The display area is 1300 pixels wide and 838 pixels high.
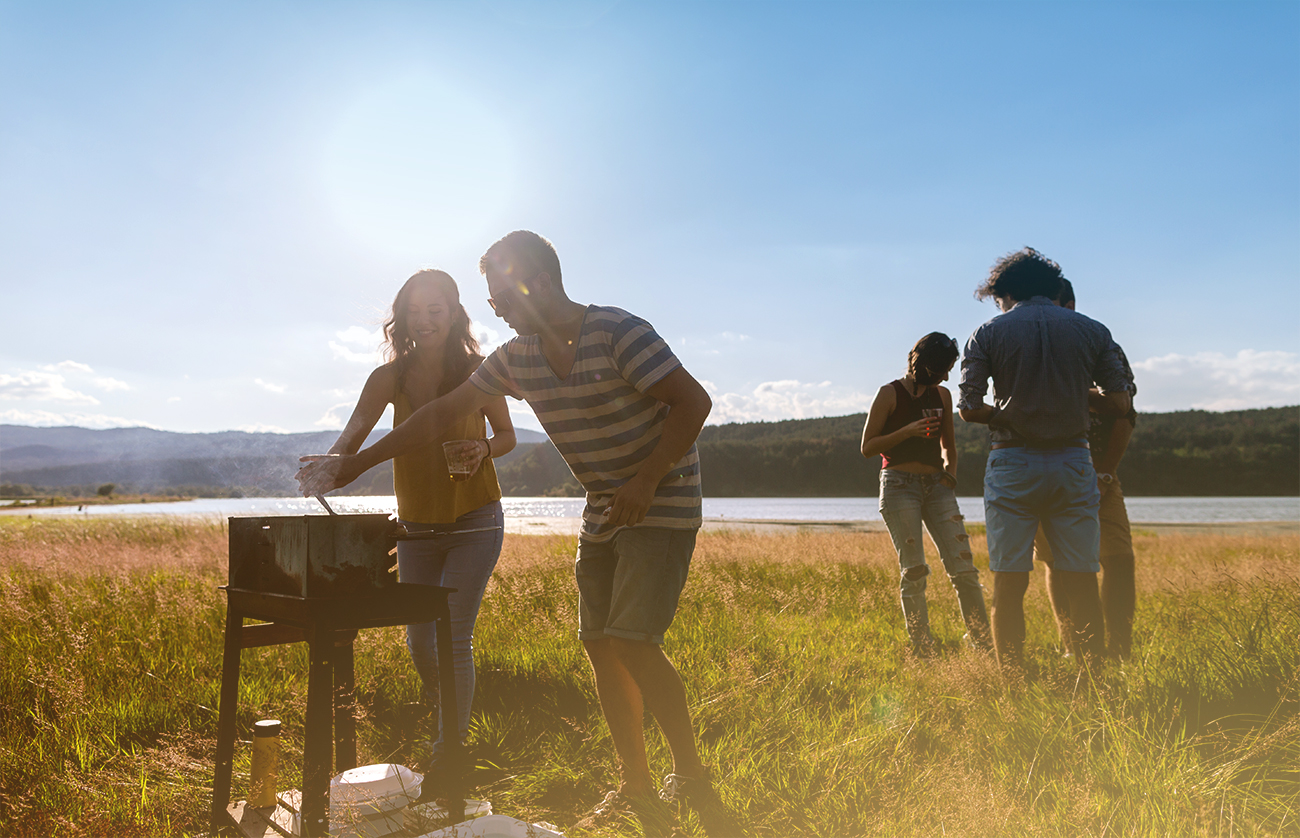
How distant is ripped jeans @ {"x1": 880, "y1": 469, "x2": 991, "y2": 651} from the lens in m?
4.23

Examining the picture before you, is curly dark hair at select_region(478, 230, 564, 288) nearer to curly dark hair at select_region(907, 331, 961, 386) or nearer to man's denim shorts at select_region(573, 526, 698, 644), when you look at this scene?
man's denim shorts at select_region(573, 526, 698, 644)

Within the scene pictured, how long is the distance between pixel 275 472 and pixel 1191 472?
326 ft

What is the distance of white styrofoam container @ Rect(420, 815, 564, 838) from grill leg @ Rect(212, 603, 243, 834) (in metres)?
0.83

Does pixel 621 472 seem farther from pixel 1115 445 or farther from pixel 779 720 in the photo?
pixel 1115 445

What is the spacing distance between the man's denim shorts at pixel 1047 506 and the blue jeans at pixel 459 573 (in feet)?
7.84

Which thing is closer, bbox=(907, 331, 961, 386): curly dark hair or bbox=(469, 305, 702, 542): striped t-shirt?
bbox=(469, 305, 702, 542): striped t-shirt

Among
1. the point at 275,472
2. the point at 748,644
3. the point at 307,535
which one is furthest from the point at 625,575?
the point at 748,644

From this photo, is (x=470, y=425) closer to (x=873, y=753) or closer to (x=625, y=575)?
(x=625, y=575)

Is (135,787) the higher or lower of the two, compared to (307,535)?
lower

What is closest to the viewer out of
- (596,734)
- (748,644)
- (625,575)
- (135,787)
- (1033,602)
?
(625,575)

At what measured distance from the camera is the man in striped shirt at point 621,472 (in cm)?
213

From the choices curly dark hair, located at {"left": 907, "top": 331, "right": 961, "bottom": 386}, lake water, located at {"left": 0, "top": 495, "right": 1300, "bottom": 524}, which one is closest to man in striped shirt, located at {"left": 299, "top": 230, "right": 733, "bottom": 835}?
lake water, located at {"left": 0, "top": 495, "right": 1300, "bottom": 524}

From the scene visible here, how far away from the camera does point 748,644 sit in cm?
447

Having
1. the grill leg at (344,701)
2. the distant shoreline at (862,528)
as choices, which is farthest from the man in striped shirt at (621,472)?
the distant shoreline at (862,528)
